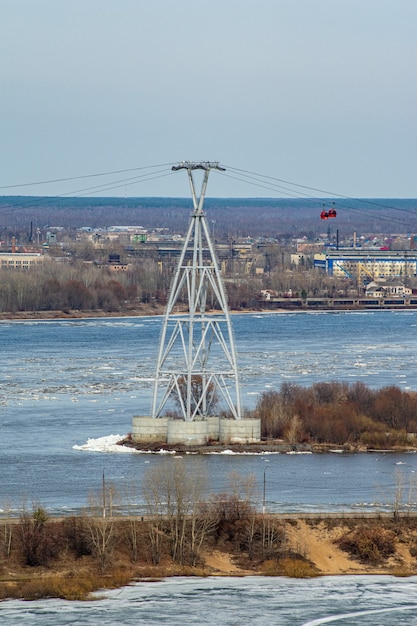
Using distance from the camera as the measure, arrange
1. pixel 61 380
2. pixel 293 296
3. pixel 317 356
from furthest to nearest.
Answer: pixel 293 296 → pixel 317 356 → pixel 61 380

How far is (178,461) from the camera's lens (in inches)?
1065

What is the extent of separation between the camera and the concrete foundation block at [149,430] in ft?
94.9

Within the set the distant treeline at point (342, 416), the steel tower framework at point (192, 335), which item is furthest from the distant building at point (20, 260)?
the steel tower framework at point (192, 335)

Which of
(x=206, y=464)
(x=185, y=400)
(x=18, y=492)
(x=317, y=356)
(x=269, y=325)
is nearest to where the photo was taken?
(x=18, y=492)

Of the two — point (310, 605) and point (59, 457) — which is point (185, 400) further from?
point (310, 605)

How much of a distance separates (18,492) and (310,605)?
20.5ft

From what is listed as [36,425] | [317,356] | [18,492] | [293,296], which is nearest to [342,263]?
[293,296]

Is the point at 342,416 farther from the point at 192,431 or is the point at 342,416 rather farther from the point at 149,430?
the point at 149,430

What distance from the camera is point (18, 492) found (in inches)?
971

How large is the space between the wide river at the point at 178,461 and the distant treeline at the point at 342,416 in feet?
3.42

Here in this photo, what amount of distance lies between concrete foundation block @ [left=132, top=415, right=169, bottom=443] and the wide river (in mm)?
529

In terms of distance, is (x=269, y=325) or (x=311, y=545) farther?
(x=269, y=325)

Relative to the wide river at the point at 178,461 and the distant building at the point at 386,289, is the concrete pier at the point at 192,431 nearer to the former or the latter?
the wide river at the point at 178,461

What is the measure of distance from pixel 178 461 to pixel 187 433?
64.2 inches
